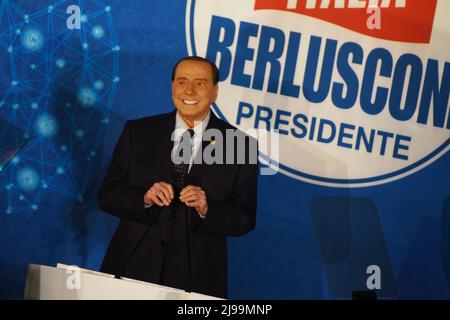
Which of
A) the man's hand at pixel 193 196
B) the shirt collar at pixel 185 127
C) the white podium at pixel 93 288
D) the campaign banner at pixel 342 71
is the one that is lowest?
the white podium at pixel 93 288

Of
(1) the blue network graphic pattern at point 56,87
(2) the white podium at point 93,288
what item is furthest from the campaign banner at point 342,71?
(2) the white podium at point 93,288

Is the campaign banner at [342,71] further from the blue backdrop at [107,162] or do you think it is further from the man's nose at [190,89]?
the man's nose at [190,89]

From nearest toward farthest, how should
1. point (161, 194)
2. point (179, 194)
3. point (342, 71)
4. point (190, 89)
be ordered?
point (161, 194) → point (179, 194) → point (190, 89) → point (342, 71)

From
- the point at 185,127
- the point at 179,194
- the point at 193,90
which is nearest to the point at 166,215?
the point at 179,194

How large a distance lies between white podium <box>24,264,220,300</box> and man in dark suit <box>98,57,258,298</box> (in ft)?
2.81

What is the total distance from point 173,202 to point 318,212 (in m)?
1.20

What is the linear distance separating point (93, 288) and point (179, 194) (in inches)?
38.8

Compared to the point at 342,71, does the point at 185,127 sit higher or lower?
lower

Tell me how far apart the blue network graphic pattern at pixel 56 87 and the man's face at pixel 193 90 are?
0.82 m

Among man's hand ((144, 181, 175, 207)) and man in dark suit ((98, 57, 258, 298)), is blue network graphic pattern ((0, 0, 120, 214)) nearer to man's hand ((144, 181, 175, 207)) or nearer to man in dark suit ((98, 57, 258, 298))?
man in dark suit ((98, 57, 258, 298))

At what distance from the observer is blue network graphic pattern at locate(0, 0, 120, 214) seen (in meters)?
4.13

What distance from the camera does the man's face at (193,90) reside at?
3393 mm

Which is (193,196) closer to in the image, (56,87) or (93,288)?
(93,288)

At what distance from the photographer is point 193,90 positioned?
3.39 metres
